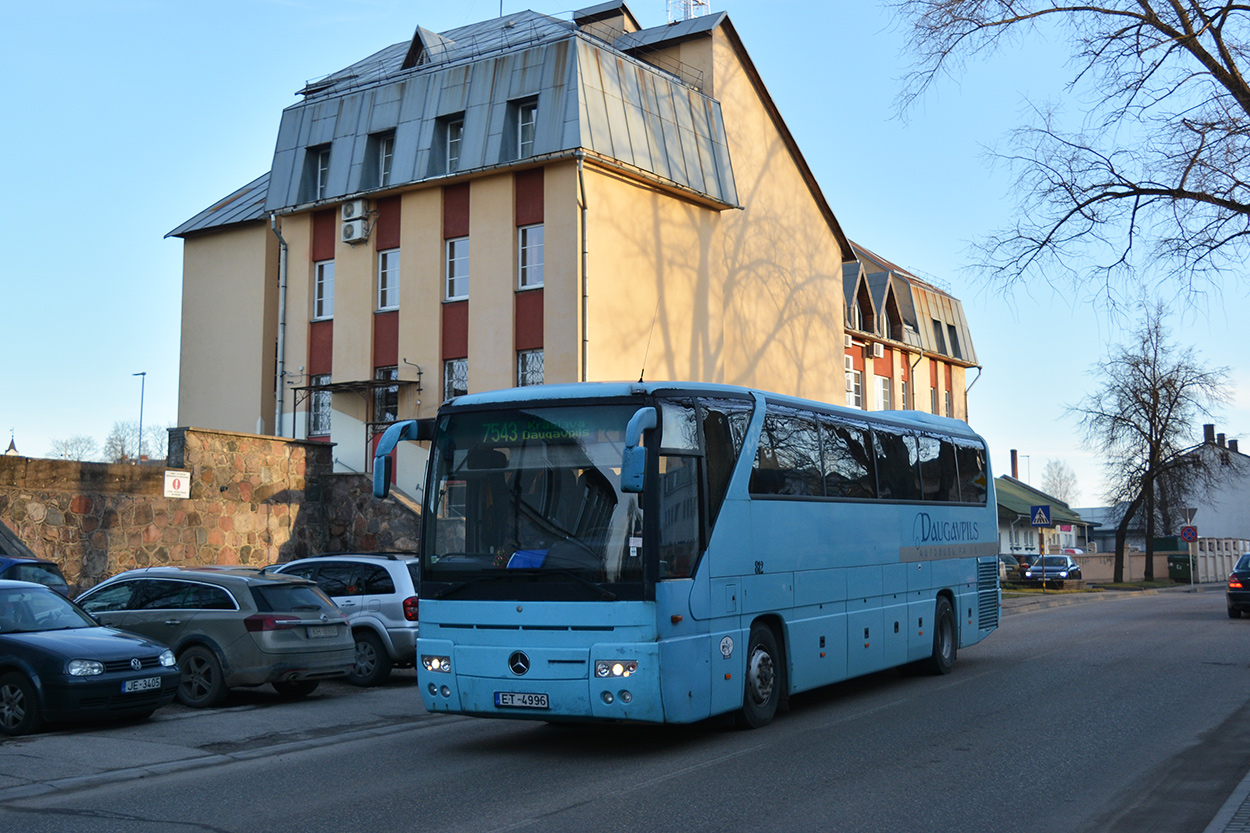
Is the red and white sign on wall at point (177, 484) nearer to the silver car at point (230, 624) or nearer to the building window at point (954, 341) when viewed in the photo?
the silver car at point (230, 624)

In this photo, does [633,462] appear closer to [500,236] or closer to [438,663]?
[438,663]

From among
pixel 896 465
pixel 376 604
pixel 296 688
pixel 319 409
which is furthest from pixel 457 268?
pixel 896 465

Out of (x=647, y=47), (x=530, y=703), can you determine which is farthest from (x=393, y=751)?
(x=647, y=47)

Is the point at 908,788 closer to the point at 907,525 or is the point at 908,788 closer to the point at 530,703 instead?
the point at 530,703

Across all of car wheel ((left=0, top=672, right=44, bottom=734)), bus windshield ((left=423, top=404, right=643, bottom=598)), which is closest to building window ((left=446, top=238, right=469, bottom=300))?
car wheel ((left=0, top=672, right=44, bottom=734))

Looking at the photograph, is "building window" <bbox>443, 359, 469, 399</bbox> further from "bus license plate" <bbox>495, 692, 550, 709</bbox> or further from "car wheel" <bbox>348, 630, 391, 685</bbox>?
"bus license plate" <bbox>495, 692, 550, 709</bbox>

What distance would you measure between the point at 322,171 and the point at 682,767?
2568 cm

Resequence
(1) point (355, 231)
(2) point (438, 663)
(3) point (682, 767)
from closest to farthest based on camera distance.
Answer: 1. (3) point (682, 767)
2. (2) point (438, 663)
3. (1) point (355, 231)

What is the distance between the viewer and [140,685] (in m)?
11.3

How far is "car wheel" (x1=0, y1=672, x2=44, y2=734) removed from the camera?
10820 mm

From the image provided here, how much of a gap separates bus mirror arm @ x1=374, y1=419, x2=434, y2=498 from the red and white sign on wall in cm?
1202

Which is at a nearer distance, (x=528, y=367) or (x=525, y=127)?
(x=528, y=367)

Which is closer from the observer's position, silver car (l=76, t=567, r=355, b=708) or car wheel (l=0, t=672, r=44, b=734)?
car wheel (l=0, t=672, r=44, b=734)

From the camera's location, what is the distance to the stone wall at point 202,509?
19438 mm
